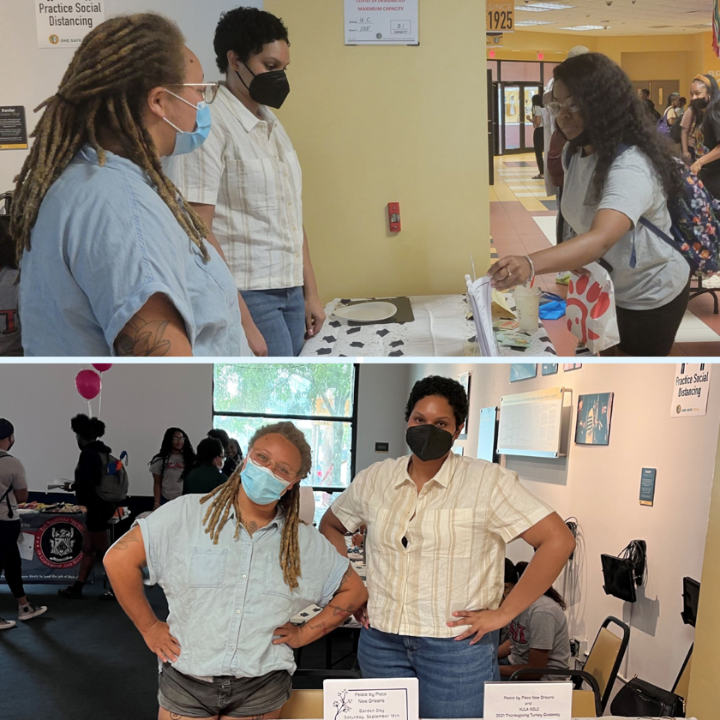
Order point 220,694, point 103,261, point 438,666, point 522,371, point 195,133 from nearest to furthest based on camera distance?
Result: point 103,261 < point 195,133 < point 220,694 < point 438,666 < point 522,371

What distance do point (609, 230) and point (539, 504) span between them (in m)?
0.74

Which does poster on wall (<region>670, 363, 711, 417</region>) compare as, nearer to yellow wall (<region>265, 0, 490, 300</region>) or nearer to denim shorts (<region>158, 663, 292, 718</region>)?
yellow wall (<region>265, 0, 490, 300</region>)

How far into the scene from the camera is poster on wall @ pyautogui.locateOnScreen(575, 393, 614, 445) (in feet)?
7.18

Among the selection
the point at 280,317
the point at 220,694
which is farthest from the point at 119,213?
the point at 220,694

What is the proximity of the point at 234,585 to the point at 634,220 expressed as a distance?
139cm

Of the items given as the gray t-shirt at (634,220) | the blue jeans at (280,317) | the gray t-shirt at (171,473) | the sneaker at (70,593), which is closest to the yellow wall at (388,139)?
the blue jeans at (280,317)

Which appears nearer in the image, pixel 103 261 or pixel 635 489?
pixel 103 261

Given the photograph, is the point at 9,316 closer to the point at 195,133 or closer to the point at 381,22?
the point at 195,133

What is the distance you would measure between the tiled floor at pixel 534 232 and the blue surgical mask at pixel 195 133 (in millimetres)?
746

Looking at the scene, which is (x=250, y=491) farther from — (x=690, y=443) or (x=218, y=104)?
(x=690, y=443)

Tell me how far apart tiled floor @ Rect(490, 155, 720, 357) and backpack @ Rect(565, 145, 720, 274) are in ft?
0.34

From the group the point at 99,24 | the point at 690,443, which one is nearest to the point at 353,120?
the point at 99,24

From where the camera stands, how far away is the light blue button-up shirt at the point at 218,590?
1897 millimetres

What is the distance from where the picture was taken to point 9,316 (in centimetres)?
193
